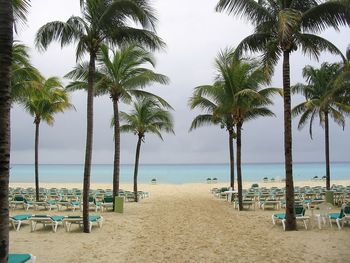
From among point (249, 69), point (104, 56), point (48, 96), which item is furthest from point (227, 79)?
point (48, 96)

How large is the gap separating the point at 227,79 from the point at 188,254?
10.3 metres

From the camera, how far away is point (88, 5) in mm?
11578

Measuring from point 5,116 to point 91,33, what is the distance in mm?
7927

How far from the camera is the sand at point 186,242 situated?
28.0 ft

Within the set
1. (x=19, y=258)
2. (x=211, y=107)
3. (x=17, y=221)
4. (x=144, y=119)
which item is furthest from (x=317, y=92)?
(x=19, y=258)

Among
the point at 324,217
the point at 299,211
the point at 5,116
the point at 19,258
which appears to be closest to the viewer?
the point at 5,116

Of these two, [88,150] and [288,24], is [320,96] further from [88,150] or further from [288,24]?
[88,150]

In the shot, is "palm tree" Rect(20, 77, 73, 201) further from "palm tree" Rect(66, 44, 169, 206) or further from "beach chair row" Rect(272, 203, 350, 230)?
"beach chair row" Rect(272, 203, 350, 230)

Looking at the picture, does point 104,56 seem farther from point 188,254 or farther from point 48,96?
point 188,254

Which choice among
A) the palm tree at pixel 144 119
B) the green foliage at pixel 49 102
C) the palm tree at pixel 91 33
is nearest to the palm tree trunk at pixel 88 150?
the palm tree at pixel 91 33

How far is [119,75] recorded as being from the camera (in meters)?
17.2

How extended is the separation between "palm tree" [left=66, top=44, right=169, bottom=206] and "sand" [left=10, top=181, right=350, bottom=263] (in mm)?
6034

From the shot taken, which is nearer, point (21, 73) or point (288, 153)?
point (288, 153)

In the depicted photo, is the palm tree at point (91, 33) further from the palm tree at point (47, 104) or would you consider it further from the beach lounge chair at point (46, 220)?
the palm tree at point (47, 104)
